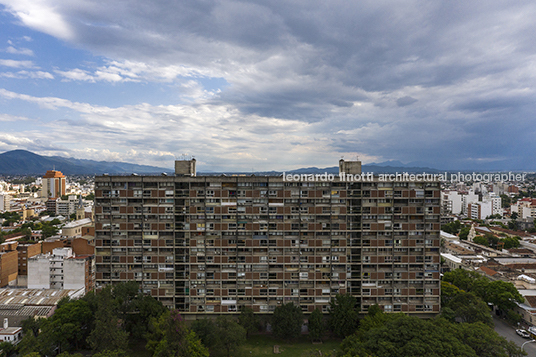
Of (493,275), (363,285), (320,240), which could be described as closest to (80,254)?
(320,240)

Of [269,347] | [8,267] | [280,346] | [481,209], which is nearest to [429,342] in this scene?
[280,346]

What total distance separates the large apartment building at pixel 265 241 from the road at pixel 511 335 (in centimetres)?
1167

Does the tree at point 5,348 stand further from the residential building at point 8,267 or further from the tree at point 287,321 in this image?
the residential building at point 8,267

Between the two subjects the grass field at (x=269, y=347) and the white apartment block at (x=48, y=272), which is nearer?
the grass field at (x=269, y=347)

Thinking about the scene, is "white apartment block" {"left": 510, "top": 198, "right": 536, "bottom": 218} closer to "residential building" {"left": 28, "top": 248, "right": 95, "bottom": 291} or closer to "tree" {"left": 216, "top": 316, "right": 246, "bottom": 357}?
"tree" {"left": 216, "top": 316, "right": 246, "bottom": 357}

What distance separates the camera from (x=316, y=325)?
45.8 m

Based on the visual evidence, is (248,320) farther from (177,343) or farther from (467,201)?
(467,201)

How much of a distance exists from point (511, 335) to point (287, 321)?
38.5m

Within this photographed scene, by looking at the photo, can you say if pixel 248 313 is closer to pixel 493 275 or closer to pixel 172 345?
pixel 172 345

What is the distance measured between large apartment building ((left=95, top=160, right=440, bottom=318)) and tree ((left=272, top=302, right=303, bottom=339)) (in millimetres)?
3625

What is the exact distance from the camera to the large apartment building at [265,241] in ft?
163

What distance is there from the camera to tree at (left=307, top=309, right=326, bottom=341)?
45.8 meters

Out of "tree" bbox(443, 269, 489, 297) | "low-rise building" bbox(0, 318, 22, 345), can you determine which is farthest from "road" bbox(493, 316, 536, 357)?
"low-rise building" bbox(0, 318, 22, 345)

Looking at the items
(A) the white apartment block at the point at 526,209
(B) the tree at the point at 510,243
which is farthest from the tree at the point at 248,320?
(A) the white apartment block at the point at 526,209
